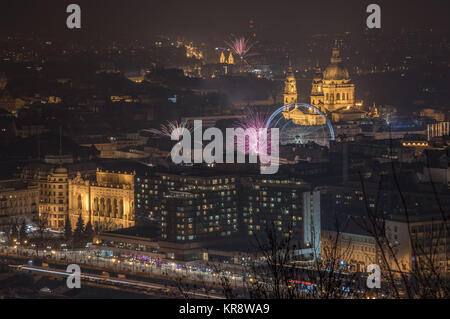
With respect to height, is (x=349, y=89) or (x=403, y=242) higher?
(x=349, y=89)

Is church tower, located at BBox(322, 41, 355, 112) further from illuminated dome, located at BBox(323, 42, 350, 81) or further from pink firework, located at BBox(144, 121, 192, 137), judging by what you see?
pink firework, located at BBox(144, 121, 192, 137)

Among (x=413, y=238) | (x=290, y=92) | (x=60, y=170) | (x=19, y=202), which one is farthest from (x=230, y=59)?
(x=413, y=238)

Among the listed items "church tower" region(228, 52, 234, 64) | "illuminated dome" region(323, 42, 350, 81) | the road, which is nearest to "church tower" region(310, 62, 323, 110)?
"illuminated dome" region(323, 42, 350, 81)

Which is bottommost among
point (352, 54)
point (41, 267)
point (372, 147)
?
point (41, 267)

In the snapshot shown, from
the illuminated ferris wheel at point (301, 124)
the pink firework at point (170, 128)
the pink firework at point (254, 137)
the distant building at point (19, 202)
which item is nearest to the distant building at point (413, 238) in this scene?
the distant building at point (19, 202)

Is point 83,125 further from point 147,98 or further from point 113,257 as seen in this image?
point 113,257

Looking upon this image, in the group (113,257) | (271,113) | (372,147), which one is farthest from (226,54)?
(113,257)
